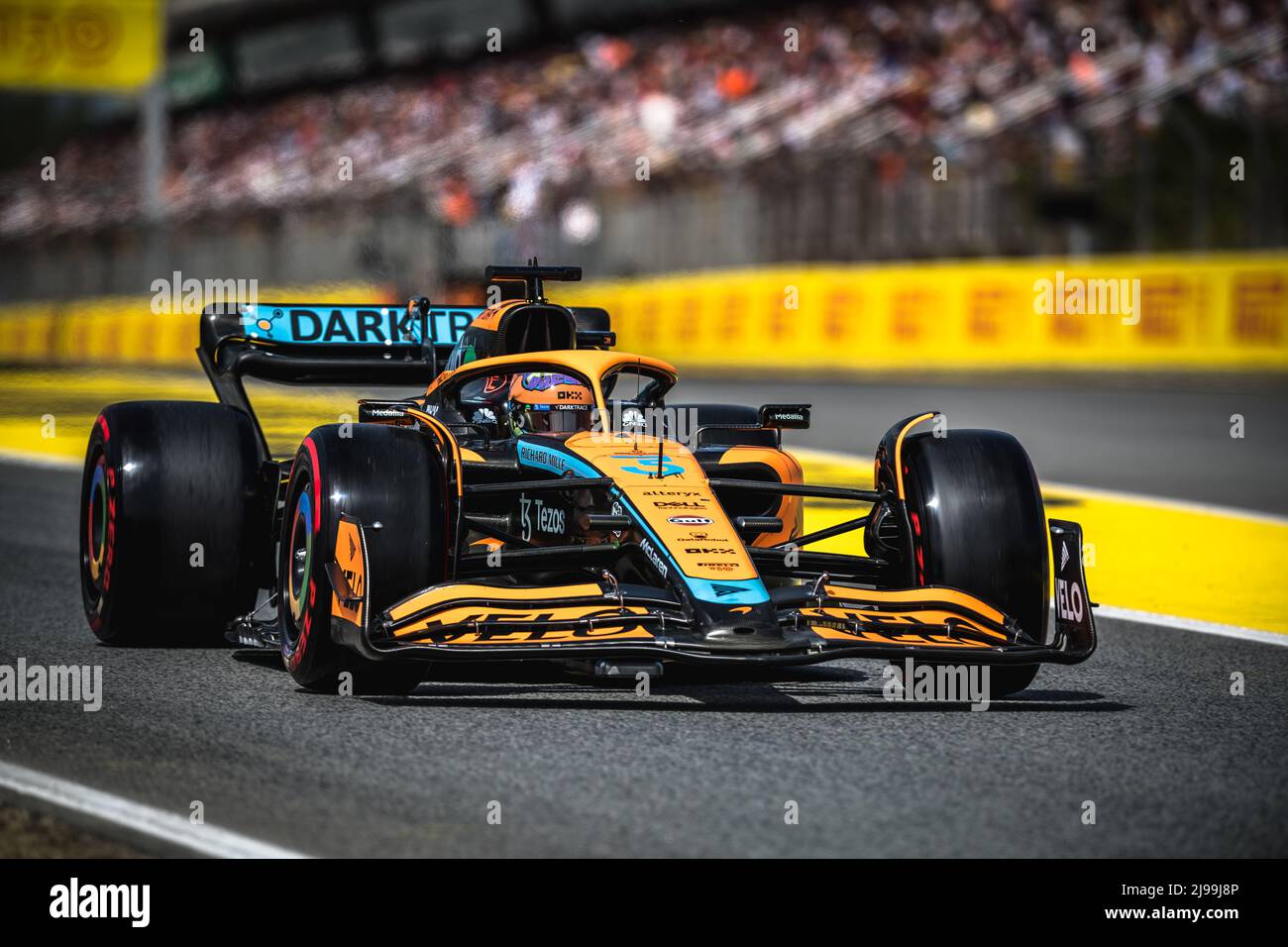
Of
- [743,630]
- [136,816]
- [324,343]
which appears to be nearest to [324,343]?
[324,343]

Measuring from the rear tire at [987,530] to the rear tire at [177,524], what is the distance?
2319mm

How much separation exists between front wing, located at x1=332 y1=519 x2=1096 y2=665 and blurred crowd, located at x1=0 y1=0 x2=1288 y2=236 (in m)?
14.6

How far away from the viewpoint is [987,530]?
6285mm

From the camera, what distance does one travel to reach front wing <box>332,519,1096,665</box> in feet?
18.4

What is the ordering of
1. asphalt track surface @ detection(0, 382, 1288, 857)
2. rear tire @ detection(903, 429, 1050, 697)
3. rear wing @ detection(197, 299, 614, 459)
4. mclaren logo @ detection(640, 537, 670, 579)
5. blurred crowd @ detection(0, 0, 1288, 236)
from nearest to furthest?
asphalt track surface @ detection(0, 382, 1288, 857), mclaren logo @ detection(640, 537, 670, 579), rear tire @ detection(903, 429, 1050, 697), rear wing @ detection(197, 299, 614, 459), blurred crowd @ detection(0, 0, 1288, 236)

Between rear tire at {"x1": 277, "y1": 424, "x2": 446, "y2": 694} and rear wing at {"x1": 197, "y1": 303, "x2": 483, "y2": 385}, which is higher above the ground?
rear wing at {"x1": 197, "y1": 303, "x2": 483, "y2": 385}

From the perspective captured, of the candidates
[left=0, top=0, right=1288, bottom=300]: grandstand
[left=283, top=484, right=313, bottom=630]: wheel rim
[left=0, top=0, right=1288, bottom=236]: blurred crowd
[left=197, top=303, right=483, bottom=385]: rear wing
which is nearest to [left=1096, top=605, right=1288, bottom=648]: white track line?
[left=197, top=303, right=483, bottom=385]: rear wing

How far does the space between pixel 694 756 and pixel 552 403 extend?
2008 mm

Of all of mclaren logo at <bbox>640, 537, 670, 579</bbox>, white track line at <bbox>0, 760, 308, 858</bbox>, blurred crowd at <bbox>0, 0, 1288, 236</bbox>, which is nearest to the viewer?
white track line at <bbox>0, 760, 308, 858</bbox>

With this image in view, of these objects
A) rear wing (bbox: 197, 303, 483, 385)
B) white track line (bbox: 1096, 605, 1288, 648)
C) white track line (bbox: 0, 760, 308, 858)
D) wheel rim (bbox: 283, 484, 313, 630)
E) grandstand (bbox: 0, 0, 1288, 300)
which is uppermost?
grandstand (bbox: 0, 0, 1288, 300)

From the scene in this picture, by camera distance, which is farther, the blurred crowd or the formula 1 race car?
the blurred crowd

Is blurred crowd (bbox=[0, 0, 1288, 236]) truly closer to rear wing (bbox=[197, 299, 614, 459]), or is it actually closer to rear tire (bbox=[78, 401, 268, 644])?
rear wing (bbox=[197, 299, 614, 459])

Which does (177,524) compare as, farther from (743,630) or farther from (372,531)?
(743,630)
